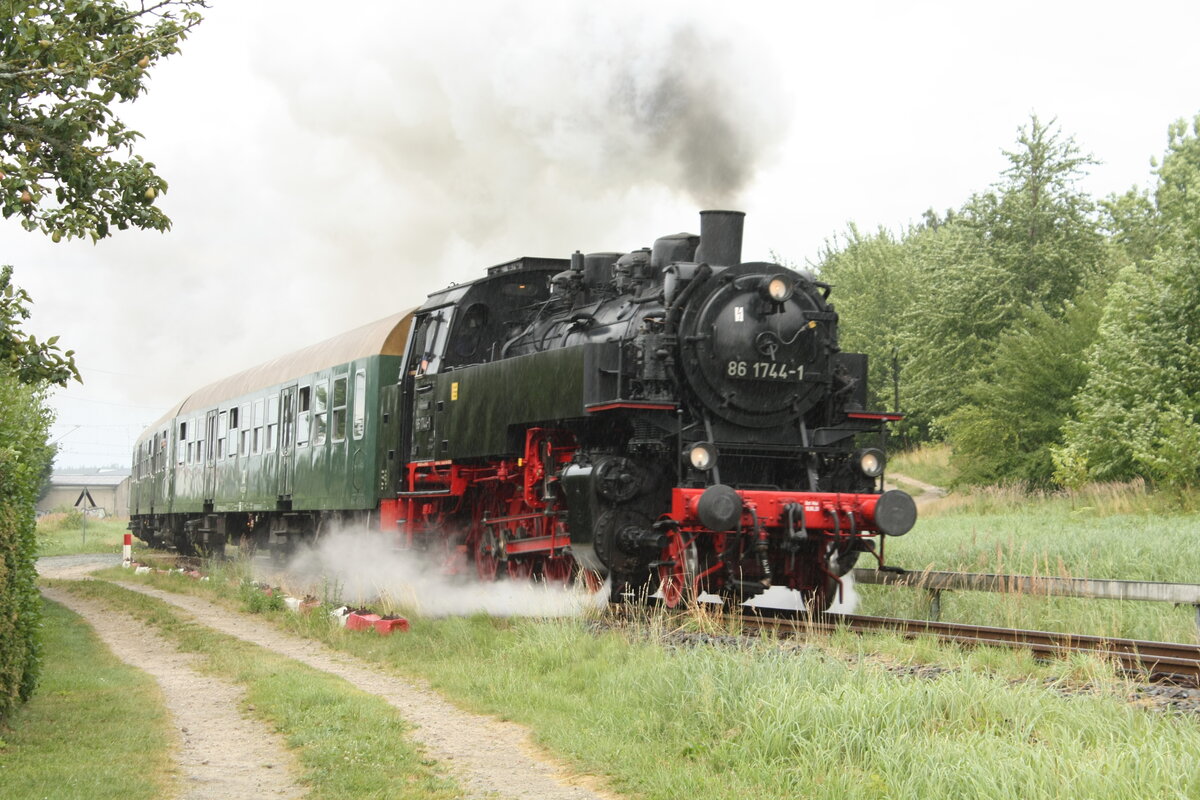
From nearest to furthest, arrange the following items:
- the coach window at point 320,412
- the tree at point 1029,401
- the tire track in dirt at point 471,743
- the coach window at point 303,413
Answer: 1. the tire track in dirt at point 471,743
2. the coach window at point 320,412
3. the coach window at point 303,413
4. the tree at point 1029,401

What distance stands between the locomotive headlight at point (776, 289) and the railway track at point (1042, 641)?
2.73 m

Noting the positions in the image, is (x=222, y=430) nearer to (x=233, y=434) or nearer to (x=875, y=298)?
(x=233, y=434)

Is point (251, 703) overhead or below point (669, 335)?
below

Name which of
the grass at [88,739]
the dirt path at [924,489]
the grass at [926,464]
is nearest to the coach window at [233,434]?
the grass at [88,739]

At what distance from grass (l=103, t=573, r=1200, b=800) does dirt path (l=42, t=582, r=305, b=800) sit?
4.77 feet

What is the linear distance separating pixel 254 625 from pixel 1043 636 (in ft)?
27.2

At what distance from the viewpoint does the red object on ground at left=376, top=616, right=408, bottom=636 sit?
11250mm

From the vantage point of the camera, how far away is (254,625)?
1323cm

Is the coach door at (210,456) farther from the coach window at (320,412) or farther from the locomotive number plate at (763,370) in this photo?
the locomotive number plate at (763,370)

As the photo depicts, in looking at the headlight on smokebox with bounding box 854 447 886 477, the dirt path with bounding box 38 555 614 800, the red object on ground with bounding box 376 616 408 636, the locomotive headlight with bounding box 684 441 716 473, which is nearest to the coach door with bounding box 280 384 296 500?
the dirt path with bounding box 38 555 614 800

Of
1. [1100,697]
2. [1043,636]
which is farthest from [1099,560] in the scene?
[1100,697]

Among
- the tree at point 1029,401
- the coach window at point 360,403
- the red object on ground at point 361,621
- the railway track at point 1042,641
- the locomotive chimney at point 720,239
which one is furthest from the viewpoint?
the tree at point 1029,401

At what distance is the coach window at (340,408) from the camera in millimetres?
16562

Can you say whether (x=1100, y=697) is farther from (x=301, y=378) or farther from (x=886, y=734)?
(x=301, y=378)
